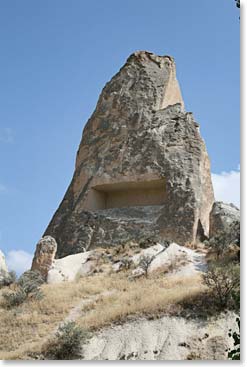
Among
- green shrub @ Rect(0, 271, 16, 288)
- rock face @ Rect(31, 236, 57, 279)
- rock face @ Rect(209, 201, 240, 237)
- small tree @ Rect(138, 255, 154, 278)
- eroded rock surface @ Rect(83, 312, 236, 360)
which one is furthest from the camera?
rock face @ Rect(209, 201, 240, 237)

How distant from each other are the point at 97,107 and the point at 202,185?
627 centimetres

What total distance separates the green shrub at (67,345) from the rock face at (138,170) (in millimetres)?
8353

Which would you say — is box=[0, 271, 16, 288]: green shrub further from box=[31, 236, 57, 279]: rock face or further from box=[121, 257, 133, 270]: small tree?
box=[121, 257, 133, 270]: small tree

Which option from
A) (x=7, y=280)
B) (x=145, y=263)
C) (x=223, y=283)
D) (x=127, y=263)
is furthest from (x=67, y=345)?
(x=7, y=280)

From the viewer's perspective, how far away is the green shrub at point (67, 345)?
980cm

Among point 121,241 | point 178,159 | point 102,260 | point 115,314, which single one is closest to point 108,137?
point 178,159

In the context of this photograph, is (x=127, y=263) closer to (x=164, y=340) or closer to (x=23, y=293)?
(x=23, y=293)

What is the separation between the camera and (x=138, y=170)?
19719 millimetres

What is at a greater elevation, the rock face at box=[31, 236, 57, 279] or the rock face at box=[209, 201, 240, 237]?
the rock face at box=[209, 201, 240, 237]

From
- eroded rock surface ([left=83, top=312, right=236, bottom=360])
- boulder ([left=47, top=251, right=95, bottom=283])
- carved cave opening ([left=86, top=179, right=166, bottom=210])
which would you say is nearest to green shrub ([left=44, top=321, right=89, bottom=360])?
eroded rock surface ([left=83, top=312, right=236, bottom=360])

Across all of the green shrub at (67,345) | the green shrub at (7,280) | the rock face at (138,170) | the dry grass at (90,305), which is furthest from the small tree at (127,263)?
the green shrub at (67,345)

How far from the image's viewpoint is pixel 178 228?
59.7ft

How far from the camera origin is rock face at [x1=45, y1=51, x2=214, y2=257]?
18.8 metres

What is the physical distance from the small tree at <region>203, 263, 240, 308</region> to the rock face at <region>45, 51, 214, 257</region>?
619cm
